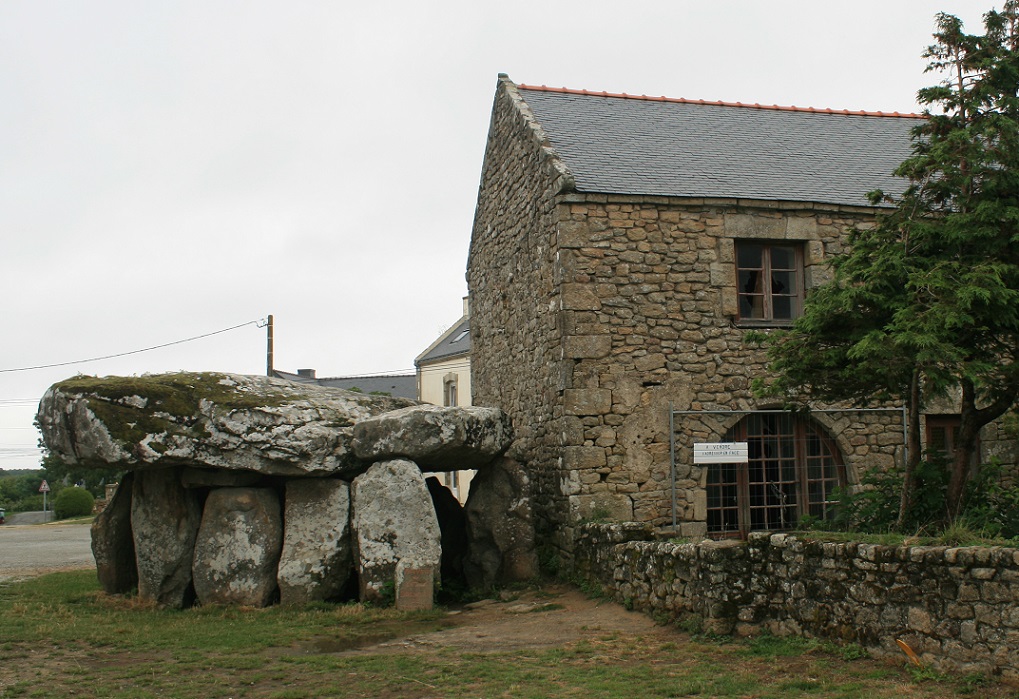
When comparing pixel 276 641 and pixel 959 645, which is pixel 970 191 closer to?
pixel 959 645

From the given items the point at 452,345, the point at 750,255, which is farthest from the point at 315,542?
the point at 452,345

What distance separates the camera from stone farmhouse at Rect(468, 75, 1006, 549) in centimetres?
1049

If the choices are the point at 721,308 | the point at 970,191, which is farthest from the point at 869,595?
the point at 721,308

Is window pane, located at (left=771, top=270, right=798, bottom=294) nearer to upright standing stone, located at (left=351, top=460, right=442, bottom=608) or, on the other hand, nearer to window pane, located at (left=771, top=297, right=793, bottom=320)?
window pane, located at (left=771, top=297, right=793, bottom=320)

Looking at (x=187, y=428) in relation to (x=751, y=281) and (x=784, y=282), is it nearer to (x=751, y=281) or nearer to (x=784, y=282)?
(x=751, y=281)

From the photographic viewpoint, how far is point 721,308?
11.0 metres

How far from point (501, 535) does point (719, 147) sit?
6.13 metres

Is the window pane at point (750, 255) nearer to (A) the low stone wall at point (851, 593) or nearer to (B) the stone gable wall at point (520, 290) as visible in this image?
(B) the stone gable wall at point (520, 290)

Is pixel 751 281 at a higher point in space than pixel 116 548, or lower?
higher

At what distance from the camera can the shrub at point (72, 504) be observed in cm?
3222

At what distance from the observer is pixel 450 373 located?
91.0 feet

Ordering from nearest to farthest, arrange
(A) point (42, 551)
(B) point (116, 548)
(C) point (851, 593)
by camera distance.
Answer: (C) point (851, 593) → (B) point (116, 548) → (A) point (42, 551)

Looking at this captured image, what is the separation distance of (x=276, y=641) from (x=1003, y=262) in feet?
20.8

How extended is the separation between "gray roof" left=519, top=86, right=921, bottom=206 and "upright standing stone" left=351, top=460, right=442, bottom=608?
3880 mm
